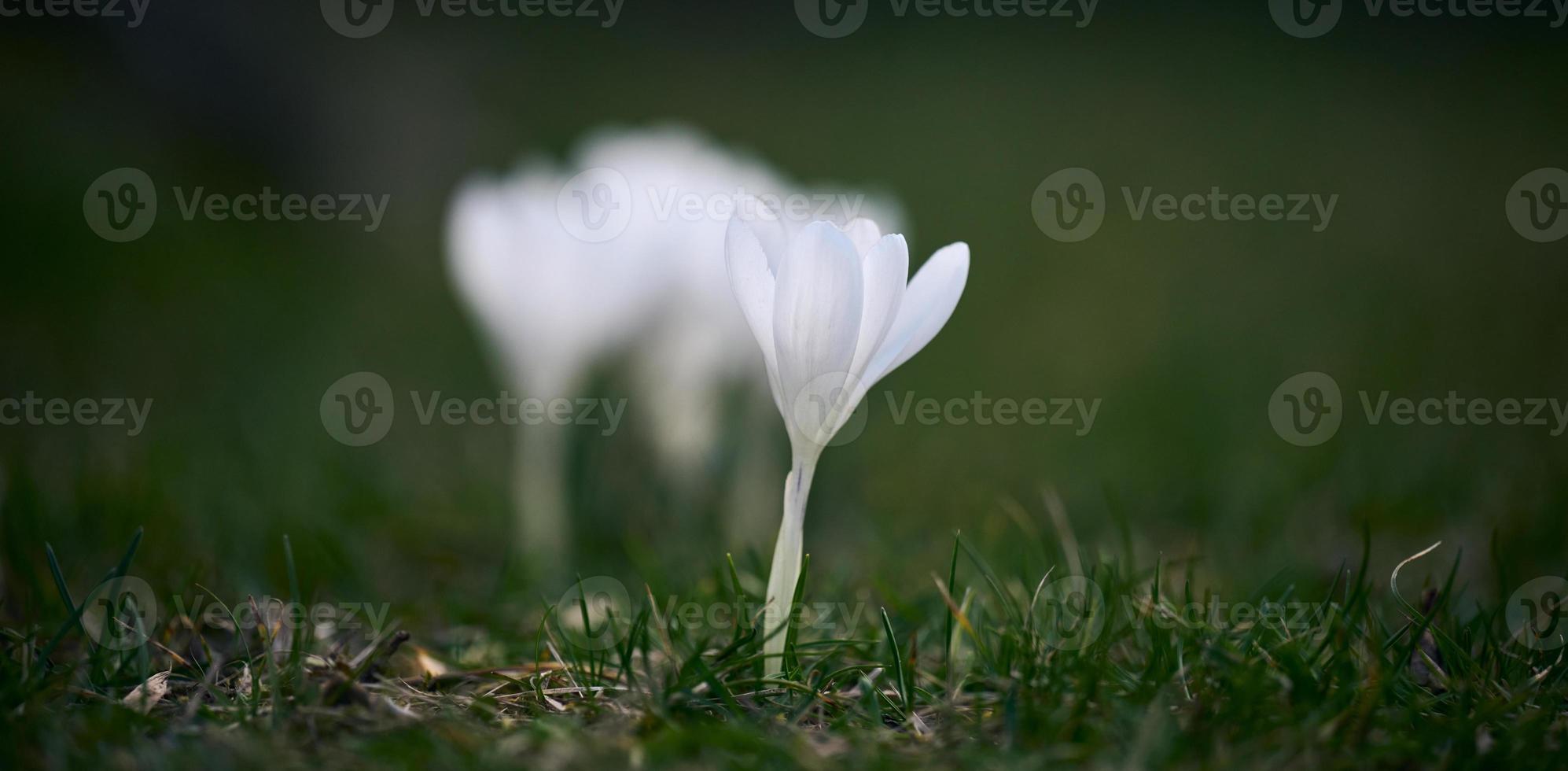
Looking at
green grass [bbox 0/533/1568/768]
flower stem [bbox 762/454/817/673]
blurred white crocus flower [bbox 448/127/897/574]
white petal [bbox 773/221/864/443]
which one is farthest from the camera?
blurred white crocus flower [bbox 448/127/897/574]

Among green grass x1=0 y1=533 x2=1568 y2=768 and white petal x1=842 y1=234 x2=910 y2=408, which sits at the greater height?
white petal x1=842 y1=234 x2=910 y2=408

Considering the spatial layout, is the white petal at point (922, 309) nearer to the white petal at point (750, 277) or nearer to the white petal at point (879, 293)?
the white petal at point (879, 293)

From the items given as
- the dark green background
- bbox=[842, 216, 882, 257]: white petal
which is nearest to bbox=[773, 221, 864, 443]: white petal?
bbox=[842, 216, 882, 257]: white petal

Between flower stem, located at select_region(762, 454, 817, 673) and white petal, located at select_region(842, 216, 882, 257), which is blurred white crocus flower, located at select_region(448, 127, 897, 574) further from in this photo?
flower stem, located at select_region(762, 454, 817, 673)

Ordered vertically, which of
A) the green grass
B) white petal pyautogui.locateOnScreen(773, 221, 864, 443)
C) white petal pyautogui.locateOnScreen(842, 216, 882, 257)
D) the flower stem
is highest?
white petal pyautogui.locateOnScreen(842, 216, 882, 257)

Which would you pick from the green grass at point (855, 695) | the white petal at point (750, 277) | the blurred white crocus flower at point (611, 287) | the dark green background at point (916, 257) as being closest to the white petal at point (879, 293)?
the white petal at point (750, 277)

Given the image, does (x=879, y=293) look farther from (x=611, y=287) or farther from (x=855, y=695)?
(x=611, y=287)

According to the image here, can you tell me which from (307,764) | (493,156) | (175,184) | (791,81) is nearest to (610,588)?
(307,764)

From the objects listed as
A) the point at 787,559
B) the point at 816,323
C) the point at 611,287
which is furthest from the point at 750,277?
the point at 611,287
